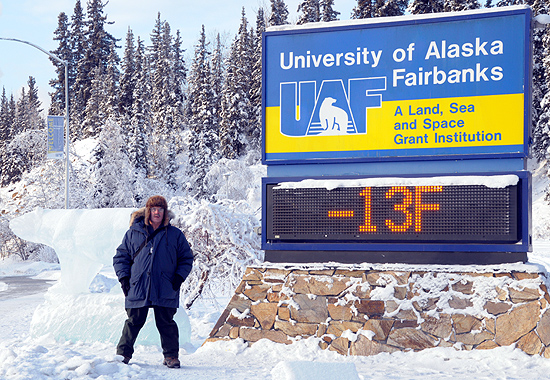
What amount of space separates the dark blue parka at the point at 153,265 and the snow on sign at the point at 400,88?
1774 millimetres

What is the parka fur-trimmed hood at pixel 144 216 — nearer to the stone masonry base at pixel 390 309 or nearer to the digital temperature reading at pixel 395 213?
the digital temperature reading at pixel 395 213

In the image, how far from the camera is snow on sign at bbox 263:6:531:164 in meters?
6.59

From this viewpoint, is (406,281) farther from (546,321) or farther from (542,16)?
(542,16)

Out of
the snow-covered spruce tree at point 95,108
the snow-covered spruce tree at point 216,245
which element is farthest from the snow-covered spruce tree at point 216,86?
the snow-covered spruce tree at point 216,245

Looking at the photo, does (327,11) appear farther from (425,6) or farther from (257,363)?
(257,363)

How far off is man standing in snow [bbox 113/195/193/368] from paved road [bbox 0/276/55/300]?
35.6 ft

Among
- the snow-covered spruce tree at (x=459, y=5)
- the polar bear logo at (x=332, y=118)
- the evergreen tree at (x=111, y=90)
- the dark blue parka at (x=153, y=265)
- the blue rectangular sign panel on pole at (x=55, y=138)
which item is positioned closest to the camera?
the dark blue parka at (x=153, y=265)

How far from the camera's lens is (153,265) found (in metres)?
6.08

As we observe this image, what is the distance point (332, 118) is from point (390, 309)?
7.50ft

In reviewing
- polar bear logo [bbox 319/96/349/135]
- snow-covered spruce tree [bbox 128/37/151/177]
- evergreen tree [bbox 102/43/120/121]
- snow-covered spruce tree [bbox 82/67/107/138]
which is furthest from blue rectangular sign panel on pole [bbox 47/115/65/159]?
snow-covered spruce tree [bbox 82/67/107/138]

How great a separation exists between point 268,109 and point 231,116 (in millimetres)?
47655

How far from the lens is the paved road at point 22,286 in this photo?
53.8ft

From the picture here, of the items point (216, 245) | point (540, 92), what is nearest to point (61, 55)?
point (540, 92)

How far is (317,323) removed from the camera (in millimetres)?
6883
